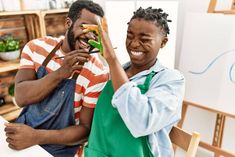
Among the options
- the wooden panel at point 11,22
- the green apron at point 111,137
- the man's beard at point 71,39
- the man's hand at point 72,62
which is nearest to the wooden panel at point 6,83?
the wooden panel at point 11,22

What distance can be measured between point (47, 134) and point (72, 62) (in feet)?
1.04

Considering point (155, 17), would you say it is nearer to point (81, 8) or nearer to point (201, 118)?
point (81, 8)

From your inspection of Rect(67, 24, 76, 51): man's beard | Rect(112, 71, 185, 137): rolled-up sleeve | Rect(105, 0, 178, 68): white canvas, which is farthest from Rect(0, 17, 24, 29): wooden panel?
Rect(112, 71, 185, 137): rolled-up sleeve

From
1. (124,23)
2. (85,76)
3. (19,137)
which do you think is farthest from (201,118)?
(19,137)

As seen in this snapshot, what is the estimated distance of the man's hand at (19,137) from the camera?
33.8 inches

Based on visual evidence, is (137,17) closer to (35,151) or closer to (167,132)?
(167,132)

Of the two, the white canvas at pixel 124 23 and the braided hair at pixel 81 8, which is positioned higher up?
the braided hair at pixel 81 8

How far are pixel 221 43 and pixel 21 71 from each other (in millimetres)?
1177

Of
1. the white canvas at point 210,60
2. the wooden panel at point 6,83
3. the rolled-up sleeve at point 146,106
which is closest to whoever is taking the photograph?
the rolled-up sleeve at point 146,106

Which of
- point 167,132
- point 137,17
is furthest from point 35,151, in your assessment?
point 137,17

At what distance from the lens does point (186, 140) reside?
0.85m

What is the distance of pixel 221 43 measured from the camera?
1.44 metres

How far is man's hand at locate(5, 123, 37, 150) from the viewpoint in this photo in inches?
33.8

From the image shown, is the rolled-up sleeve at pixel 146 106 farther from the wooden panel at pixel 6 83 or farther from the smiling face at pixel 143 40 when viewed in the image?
the wooden panel at pixel 6 83
